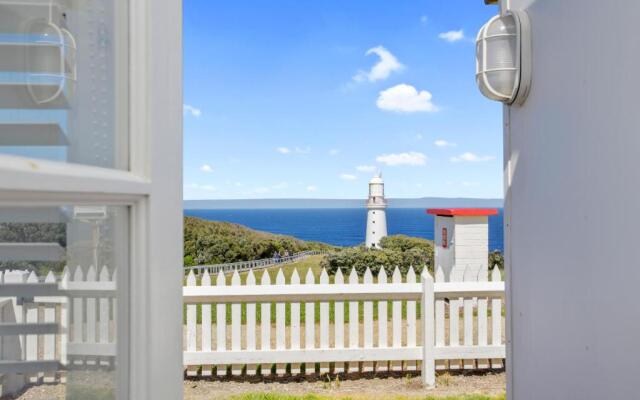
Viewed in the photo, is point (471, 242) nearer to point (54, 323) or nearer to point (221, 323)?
point (221, 323)

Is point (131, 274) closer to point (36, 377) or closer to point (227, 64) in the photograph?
point (36, 377)

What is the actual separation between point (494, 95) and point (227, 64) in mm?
53974

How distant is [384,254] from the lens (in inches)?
365

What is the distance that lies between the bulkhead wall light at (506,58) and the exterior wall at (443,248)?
3543mm

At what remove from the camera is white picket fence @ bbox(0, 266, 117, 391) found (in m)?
0.53

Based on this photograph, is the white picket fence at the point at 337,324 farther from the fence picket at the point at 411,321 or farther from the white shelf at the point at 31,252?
the white shelf at the point at 31,252

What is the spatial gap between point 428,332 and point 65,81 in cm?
369

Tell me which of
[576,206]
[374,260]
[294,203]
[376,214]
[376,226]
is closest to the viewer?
[576,206]

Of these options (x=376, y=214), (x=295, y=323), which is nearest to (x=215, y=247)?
(x=376, y=214)

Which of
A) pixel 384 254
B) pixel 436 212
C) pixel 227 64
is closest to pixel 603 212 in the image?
pixel 436 212

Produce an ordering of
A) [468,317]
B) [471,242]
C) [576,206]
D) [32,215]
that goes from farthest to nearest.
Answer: [471,242] < [468,317] < [576,206] < [32,215]

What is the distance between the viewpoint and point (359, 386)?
12.9ft

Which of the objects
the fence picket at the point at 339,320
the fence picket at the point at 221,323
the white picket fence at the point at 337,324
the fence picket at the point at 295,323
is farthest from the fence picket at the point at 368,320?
the fence picket at the point at 221,323

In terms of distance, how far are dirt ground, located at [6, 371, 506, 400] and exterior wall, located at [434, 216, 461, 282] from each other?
53.9 inches
